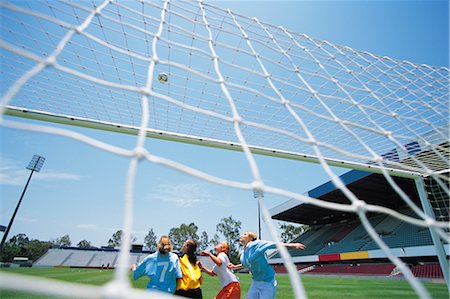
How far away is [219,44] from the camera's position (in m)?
3.07

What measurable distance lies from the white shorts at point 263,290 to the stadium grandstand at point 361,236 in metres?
12.5

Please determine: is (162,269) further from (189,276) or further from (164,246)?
(189,276)

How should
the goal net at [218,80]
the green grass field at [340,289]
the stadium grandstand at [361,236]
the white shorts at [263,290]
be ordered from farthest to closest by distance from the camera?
1. the stadium grandstand at [361,236]
2. the green grass field at [340,289]
3. the white shorts at [263,290]
4. the goal net at [218,80]

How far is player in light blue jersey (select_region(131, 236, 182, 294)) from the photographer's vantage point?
308 cm

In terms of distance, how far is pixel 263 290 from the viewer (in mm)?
3328

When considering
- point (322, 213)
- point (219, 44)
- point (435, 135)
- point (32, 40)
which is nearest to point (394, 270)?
point (322, 213)

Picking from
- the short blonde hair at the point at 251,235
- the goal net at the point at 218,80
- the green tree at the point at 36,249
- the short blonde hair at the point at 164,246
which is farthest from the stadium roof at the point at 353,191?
the green tree at the point at 36,249

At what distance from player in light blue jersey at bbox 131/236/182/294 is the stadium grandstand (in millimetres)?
13390

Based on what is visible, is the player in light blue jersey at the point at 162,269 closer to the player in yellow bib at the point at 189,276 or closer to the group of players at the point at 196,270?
the group of players at the point at 196,270

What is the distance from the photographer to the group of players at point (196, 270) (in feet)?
10.2

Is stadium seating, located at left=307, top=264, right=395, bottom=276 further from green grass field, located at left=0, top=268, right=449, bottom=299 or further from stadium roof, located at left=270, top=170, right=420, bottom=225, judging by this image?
green grass field, located at left=0, top=268, right=449, bottom=299

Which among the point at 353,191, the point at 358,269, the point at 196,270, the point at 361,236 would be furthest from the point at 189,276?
the point at 361,236

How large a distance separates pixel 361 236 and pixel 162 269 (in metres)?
22.3

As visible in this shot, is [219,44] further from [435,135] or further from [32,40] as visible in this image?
[435,135]
